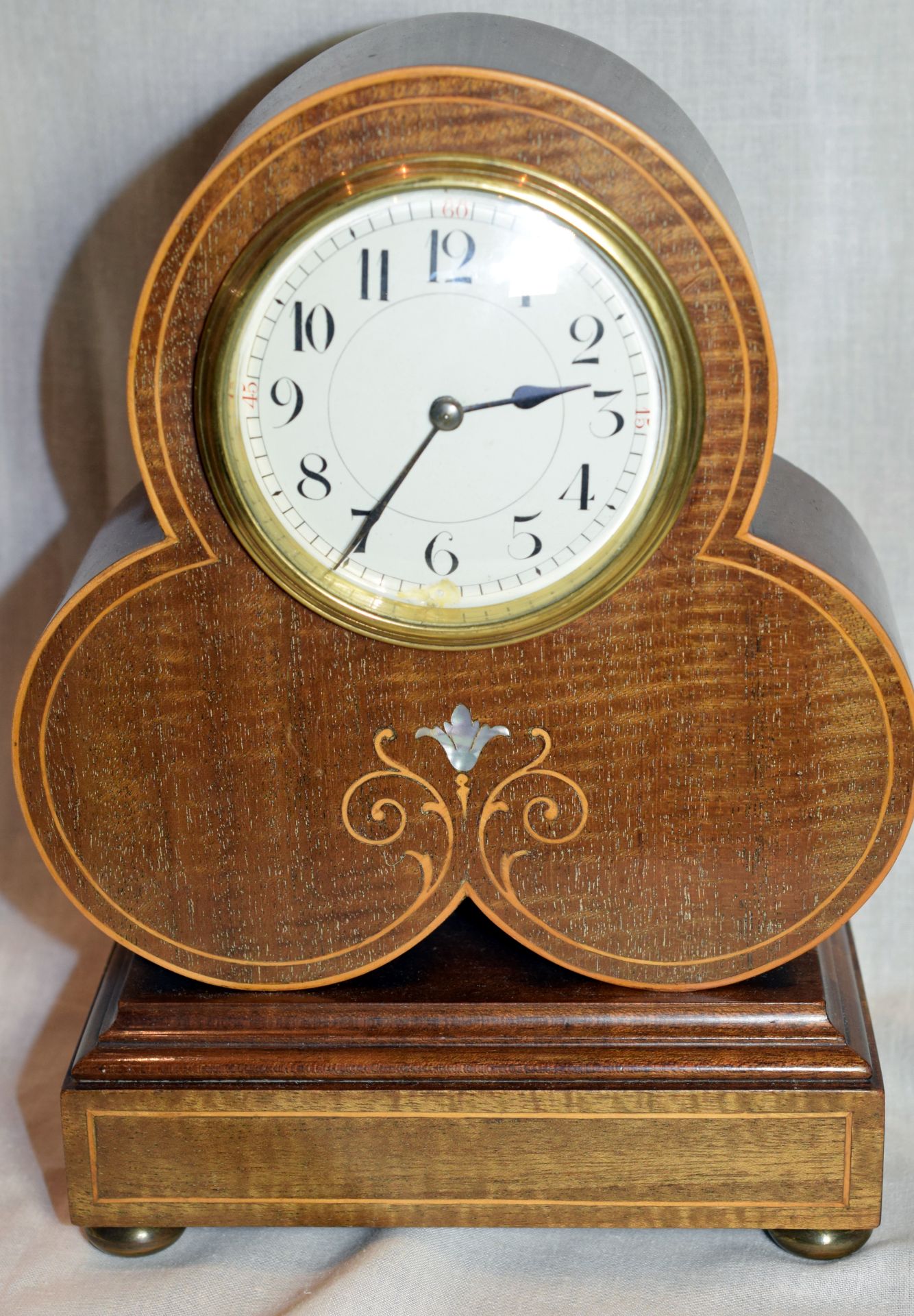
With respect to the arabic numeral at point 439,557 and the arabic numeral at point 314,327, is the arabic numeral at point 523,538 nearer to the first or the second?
the arabic numeral at point 439,557

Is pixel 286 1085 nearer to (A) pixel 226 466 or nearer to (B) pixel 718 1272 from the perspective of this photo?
(B) pixel 718 1272

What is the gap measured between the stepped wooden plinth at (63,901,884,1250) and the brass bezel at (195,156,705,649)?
1.08 feet

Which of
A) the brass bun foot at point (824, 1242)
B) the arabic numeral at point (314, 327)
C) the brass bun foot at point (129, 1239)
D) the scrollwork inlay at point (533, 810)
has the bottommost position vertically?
the brass bun foot at point (824, 1242)

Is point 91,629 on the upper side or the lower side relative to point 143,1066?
upper

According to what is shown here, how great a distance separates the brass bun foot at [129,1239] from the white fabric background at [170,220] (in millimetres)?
14

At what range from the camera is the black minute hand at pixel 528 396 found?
1.09m

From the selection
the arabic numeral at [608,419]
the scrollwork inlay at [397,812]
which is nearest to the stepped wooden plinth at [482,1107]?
the scrollwork inlay at [397,812]

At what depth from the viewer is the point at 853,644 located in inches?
45.4

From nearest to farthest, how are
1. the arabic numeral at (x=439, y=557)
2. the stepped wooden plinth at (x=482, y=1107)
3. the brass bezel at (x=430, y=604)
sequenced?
the brass bezel at (x=430, y=604)
the arabic numeral at (x=439, y=557)
the stepped wooden plinth at (x=482, y=1107)

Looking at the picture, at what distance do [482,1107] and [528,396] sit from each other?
0.56 m

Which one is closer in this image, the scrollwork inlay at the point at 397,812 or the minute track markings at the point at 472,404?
the minute track markings at the point at 472,404

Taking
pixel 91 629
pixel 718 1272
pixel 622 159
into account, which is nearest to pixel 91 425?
pixel 91 629

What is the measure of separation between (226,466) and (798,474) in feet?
1.70

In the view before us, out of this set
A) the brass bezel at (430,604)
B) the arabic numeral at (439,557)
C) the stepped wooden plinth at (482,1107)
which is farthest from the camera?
the stepped wooden plinth at (482,1107)
